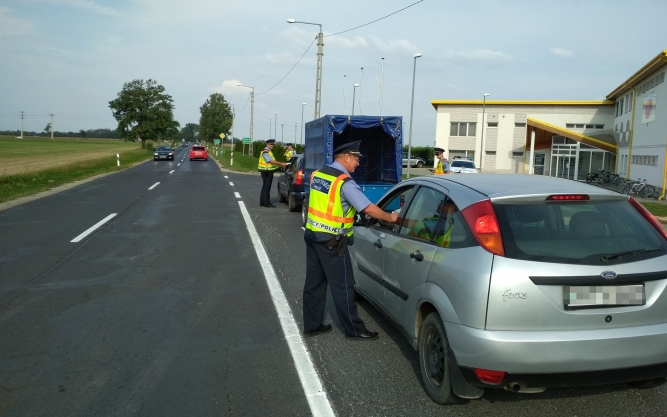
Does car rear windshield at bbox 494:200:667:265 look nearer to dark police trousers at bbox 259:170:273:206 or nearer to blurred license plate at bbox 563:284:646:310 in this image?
blurred license plate at bbox 563:284:646:310

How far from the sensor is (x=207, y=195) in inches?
800

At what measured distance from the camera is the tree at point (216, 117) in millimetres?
117312

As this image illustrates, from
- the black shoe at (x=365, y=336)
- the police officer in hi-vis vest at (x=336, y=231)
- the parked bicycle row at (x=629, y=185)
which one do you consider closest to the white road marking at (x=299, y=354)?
the police officer in hi-vis vest at (x=336, y=231)

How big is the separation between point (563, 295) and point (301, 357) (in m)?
2.23

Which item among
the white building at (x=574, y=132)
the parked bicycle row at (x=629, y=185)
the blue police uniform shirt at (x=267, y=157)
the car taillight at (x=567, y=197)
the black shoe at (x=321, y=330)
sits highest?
the white building at (x=574, y=132)

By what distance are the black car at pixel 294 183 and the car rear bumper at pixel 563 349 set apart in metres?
11.8

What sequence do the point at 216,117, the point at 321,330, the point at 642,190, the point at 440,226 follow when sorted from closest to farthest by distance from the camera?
A: the point at 440,226 < the point at 321,330 < the point at 642,190 < the point at 216,117

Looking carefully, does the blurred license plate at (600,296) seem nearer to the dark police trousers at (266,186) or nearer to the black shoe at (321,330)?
the black shoe at (321,330)

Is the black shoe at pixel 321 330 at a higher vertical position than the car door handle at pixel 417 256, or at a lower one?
lower

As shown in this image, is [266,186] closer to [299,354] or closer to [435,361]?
[299,354]

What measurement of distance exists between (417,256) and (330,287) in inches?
41.4

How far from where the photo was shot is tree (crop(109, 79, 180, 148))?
9925 centimetres

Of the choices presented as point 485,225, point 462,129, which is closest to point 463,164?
point 462,129

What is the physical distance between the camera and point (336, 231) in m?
5.14
